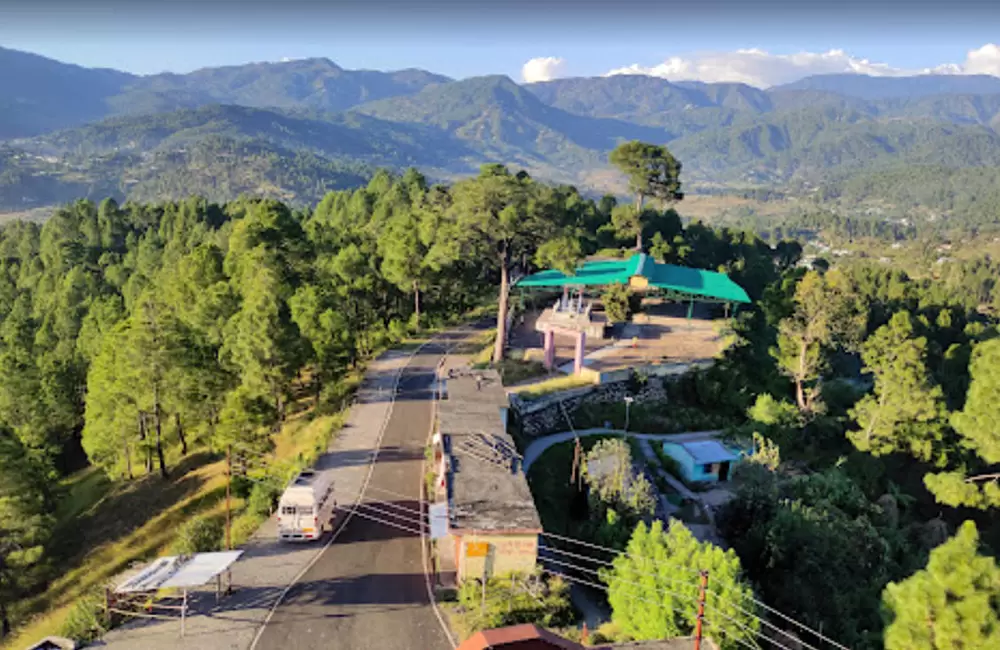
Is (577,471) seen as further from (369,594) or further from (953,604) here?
(953,604)

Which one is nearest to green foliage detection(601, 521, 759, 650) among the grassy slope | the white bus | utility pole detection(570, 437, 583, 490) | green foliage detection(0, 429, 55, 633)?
utility pole detection(570, 437, 583, 490)

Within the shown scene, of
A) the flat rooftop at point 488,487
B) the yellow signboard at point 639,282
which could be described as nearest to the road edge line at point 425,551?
the flat rooftop at point 488,487

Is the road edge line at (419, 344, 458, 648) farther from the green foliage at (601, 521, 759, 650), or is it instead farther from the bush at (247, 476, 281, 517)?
the bush at (247, 476, 281, 517)

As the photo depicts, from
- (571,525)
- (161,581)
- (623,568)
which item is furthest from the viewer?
(571,525)

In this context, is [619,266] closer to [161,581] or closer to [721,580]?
[721,580]

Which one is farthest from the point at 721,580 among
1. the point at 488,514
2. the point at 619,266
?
the point at 619,266

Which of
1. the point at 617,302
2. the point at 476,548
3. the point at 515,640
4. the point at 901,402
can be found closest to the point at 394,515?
the point at 476,548
